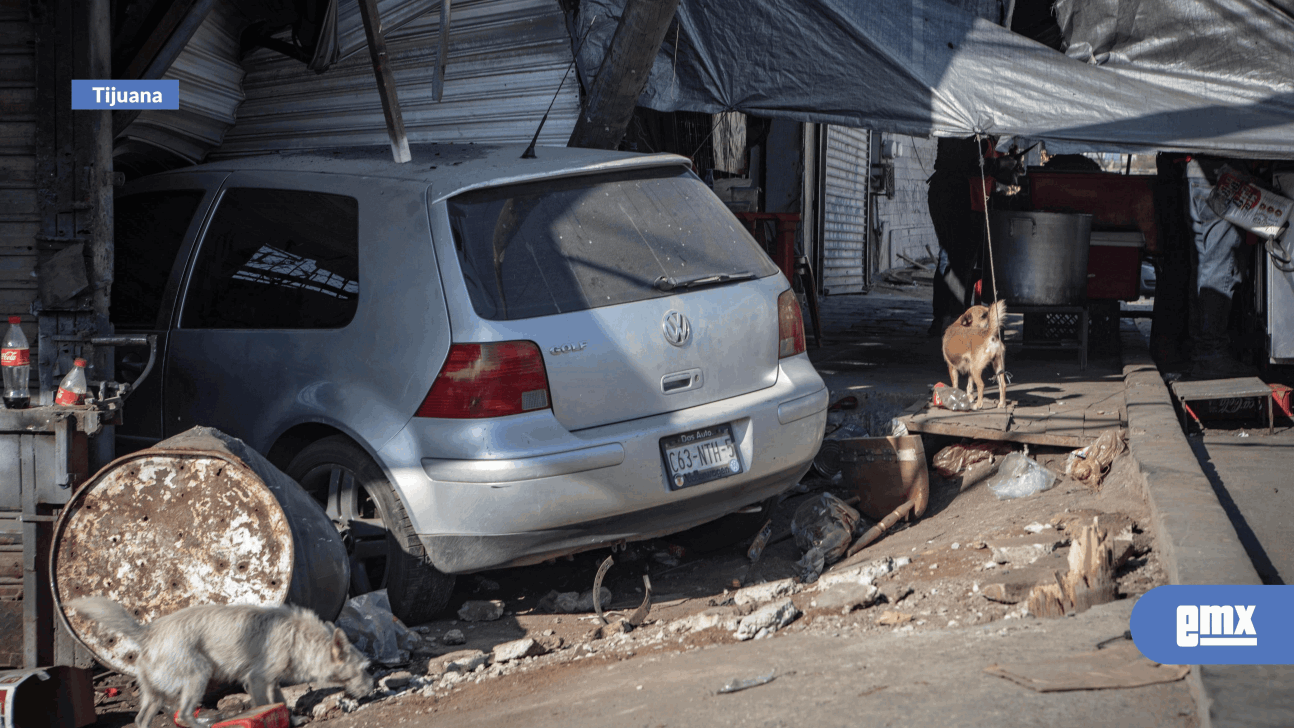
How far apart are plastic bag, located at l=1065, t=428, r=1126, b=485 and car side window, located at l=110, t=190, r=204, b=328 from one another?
15.0 feet

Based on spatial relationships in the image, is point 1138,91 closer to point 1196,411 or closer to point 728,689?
point 1196,411

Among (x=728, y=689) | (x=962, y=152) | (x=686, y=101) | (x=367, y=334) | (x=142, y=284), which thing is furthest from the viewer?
(x=962, y=152)

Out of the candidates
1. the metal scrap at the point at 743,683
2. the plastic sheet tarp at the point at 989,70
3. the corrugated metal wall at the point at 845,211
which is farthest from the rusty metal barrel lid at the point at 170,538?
the corrugated metal wall at the point at 845,211

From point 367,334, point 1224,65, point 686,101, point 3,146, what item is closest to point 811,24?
point 686,101

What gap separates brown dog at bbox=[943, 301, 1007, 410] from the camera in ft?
20.9

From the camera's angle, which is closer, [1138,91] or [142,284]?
[142,284]

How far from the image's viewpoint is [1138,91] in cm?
715

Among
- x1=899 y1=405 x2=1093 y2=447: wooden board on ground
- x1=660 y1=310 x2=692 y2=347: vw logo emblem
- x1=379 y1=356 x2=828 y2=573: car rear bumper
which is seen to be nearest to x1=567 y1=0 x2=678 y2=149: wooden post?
x1=660 y1=310 x2=692 y2=347: vw logo emblem

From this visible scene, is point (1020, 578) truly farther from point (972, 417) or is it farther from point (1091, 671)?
point (972, 417)

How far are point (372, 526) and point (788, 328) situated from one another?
1910mm

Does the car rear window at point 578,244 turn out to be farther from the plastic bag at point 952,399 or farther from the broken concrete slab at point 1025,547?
the plastic bag at point 952,399

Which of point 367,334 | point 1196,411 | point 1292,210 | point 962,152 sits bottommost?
point 1196,411

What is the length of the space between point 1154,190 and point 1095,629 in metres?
6.09

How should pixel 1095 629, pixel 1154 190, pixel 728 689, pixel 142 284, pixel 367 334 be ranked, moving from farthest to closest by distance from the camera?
1. pixel 1154 190
2. pixel 142 284
3. pixel 367 334
4. pixel 1095 629
5. pixel 728 689
